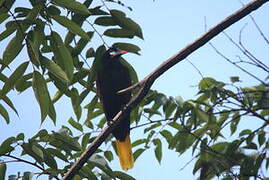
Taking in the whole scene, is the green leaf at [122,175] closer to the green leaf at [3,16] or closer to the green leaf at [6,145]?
the green leaf at [6,145]

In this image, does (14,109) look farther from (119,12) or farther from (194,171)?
(194,171)

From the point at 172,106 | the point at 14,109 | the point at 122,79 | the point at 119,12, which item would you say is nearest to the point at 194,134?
the point at 172,106

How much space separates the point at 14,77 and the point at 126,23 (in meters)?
0.53

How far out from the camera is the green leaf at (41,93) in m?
1.75

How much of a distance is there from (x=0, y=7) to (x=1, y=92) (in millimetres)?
412

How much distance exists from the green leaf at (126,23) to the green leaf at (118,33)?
0.05 meters

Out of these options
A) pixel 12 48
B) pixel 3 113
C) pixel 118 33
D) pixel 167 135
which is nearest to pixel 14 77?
pixel 12 48

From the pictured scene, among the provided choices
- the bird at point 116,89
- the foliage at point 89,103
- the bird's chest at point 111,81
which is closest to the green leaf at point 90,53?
the foliage at point 89,103

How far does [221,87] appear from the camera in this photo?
2.19 m

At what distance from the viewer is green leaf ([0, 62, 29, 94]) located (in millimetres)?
1957

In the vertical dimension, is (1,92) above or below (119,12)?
below

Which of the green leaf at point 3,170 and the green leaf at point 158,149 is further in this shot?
the green leaf at point 158,149

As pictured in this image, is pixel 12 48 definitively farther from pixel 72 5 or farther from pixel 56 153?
pixel 56 153

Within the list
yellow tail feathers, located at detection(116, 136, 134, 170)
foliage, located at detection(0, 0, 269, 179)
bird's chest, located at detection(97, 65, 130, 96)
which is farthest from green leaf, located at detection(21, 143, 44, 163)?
bird's chest, located at detection(97, 65, 130, 96)
